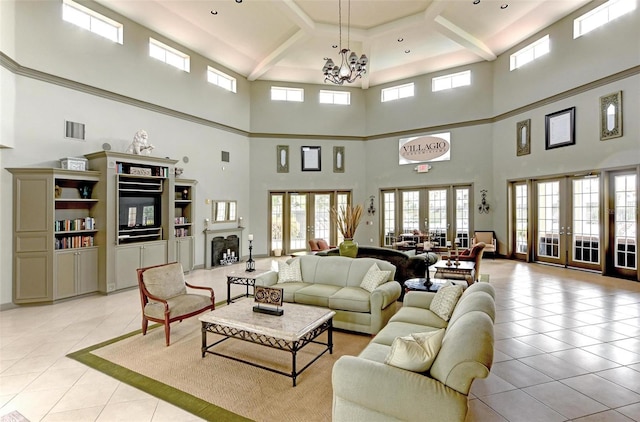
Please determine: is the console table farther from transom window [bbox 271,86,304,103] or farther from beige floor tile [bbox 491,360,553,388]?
transom window [bbox 271,86,304,103]

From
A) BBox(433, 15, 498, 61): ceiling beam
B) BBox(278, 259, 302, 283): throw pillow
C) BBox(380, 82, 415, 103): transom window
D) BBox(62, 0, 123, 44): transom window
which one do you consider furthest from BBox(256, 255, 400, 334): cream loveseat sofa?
BBox(380, 82, 415, 103): transom window

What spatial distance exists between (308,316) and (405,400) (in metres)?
1.54

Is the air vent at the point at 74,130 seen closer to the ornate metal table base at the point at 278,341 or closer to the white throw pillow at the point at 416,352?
the ornate metal table base at the point at 278,341

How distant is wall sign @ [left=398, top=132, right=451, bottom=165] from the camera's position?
1035cm

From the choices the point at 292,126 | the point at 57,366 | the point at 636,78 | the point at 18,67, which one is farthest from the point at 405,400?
the point at 292,126

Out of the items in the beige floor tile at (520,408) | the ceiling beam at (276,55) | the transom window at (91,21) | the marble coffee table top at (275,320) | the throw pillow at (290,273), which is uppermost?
the ceiling beam at (276,55)

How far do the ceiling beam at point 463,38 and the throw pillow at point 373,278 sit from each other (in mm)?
6805

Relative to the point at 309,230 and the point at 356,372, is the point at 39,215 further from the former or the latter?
the point at 309,230

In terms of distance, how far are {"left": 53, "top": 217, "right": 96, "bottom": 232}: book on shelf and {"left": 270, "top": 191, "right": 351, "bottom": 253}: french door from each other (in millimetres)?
5502

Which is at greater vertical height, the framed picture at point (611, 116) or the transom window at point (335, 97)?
the transom window at point (335, 97)

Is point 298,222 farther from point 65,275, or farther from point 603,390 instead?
point 603,390

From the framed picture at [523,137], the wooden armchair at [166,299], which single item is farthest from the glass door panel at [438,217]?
the wooden armchair at [166,299]

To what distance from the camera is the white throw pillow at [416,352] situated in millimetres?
1964

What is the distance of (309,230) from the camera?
1109 cm
